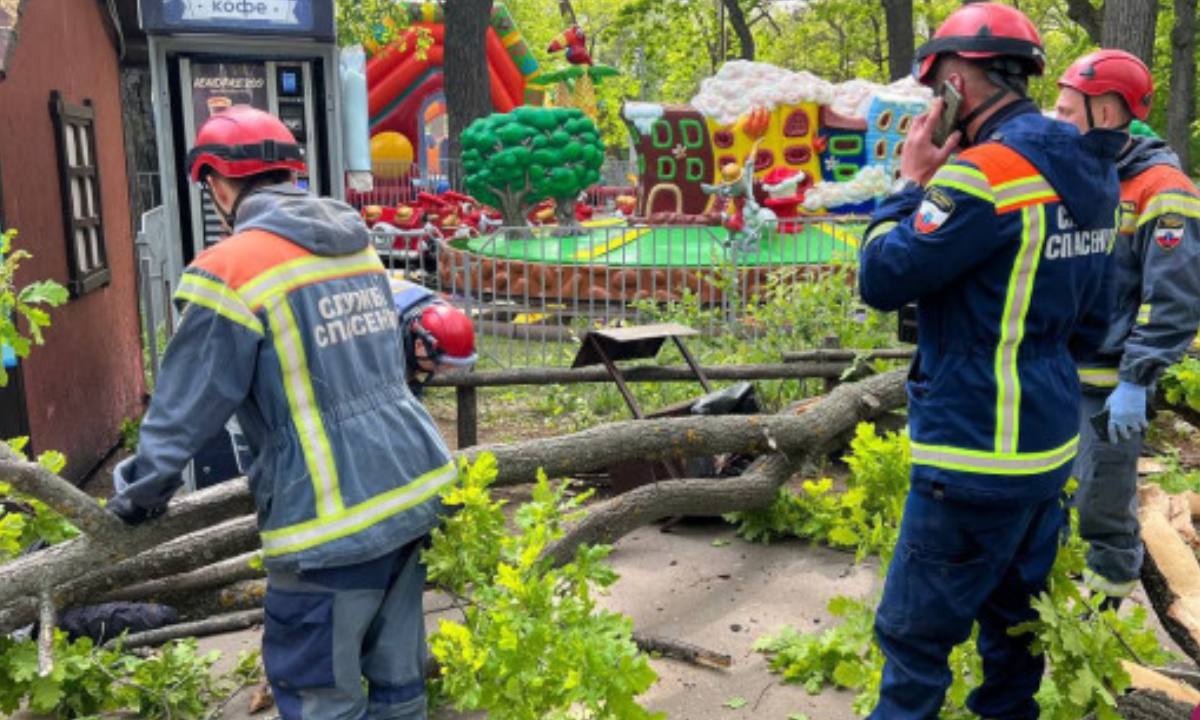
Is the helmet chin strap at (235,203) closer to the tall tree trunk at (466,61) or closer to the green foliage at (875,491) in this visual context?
the green foliage at (875,491)

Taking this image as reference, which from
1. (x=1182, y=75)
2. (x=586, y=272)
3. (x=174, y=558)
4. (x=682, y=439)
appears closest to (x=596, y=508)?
(x=682, y=439)

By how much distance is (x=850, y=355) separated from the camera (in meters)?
6.68

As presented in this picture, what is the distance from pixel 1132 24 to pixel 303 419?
35.9 feet

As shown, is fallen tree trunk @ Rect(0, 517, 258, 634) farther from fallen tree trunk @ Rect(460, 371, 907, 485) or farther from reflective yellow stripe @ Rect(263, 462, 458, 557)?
reflective yellow stripe @ Rect(263, 462, 458, 557)

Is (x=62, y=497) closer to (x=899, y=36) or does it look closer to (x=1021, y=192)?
(x=1021, y=192)

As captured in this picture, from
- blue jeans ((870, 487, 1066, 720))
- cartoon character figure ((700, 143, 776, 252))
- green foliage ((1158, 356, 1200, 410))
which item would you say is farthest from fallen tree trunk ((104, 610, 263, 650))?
cartoon character figure ((700, 143, 776, 252))

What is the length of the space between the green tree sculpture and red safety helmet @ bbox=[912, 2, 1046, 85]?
12.7 m

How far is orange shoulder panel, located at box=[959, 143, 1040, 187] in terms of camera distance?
8.58 ft

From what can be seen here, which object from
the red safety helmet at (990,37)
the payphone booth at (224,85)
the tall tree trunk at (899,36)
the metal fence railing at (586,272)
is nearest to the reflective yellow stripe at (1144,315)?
the red safety helmet at (990,37)

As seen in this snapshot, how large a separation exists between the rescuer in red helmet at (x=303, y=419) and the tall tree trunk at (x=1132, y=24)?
10430mm

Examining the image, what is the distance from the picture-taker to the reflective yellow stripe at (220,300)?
261 centimetres

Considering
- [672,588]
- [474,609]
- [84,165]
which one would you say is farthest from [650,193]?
[474,609]

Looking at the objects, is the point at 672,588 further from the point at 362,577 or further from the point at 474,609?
the point at 362,577

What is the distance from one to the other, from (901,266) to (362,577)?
1536 millimetres
